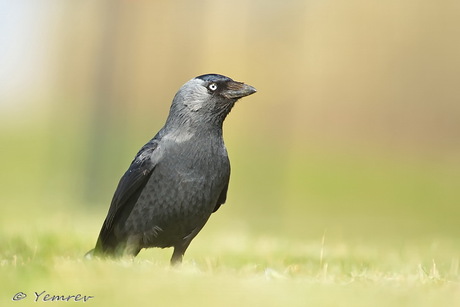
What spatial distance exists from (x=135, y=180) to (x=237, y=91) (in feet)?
2.97

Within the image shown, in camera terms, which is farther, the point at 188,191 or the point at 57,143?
the point at 57,143

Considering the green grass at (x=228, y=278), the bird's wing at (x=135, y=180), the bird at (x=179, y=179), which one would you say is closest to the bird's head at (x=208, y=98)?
the bird at (x=179, y=179)

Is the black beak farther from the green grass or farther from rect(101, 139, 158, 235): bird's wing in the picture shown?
the green grass

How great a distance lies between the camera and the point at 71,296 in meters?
3.60

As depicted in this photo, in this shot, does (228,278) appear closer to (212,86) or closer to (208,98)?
(208,98)

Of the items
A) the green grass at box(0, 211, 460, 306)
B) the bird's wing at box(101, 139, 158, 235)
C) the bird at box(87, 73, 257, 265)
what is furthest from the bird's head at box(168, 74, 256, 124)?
the green grass at box(0, 211, 460, 306)

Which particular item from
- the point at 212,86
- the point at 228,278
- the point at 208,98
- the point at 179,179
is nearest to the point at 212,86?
the point at 212,86

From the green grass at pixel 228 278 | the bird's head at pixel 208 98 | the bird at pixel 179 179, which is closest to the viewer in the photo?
the green grass at pixel 228 278

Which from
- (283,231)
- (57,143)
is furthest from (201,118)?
(57,143)

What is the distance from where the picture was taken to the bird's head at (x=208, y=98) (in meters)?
5.39

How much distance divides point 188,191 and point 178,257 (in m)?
0.55

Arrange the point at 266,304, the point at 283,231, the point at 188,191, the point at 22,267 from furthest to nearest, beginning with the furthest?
the point at 283,231, the point at 188,191, the point at 22,267, the point at 266,304

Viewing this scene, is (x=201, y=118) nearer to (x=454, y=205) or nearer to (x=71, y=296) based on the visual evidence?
(x=71, y=296)

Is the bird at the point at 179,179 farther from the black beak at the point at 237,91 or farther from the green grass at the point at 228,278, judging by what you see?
the green grass at the point at 228,278
